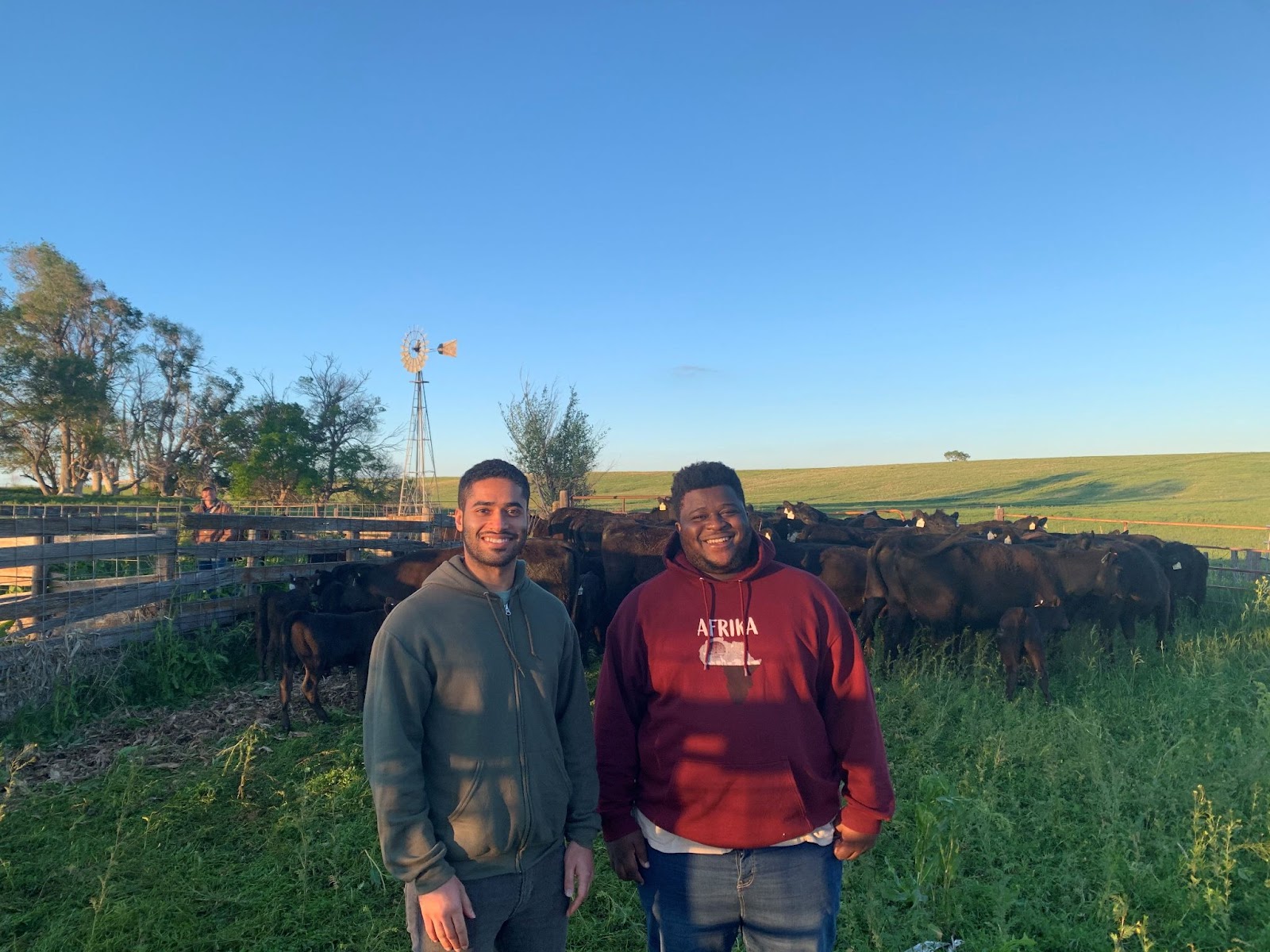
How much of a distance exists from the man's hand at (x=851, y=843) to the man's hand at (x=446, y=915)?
1.18 meters

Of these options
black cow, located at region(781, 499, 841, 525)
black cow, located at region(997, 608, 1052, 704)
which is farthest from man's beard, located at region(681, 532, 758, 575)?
black cow, located at region(781, 499, 841, 525)

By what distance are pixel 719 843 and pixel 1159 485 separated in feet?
197

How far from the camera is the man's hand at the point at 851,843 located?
2359mm

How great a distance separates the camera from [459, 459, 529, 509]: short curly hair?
2514 millimetres

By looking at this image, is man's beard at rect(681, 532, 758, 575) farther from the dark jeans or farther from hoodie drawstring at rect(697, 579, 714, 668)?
the dark jeans

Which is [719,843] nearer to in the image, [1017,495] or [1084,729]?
[1084,729]

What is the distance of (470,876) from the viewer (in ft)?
7.20

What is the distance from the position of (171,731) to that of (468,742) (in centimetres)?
599

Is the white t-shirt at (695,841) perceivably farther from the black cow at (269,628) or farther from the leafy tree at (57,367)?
the leafy tree at (57,367)

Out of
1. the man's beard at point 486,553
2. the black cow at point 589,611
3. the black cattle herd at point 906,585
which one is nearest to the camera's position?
the man's beard at point 486,553

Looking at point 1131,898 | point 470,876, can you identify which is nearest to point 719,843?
point 470,876

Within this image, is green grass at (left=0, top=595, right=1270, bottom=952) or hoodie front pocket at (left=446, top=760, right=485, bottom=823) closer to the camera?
hoodie front pocket at (left=446, top=760, right=485, bottom=823)

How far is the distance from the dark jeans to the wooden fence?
6.41m

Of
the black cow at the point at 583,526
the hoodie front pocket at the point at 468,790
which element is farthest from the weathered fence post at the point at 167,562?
the hoodie front pocket at the point at 468,790
